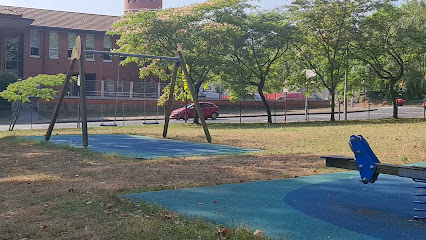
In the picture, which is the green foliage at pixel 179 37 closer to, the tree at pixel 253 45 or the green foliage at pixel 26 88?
the tree at pixel 253 45

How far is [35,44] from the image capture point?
49000 mm

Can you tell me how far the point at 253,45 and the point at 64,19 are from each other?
2522 cm

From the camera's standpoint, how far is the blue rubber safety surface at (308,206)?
5.60 m

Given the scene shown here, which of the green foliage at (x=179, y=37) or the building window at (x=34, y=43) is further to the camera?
the building window at (x=34, y=43)

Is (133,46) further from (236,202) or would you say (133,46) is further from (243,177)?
(236,202)

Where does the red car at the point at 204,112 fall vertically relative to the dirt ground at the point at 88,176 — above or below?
above

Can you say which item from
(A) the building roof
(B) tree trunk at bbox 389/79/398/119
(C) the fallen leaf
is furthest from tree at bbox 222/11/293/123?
(C) the fallen leaf

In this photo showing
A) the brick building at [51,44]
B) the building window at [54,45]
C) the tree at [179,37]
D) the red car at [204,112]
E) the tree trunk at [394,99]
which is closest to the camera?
the tree at [179,37]

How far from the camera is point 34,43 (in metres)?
49.0

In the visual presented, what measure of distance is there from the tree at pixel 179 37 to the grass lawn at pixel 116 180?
13182 mm

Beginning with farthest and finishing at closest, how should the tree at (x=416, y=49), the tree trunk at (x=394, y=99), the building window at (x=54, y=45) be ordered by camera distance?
the building window at (x=54, y=45), the tree trunk at (x=394, y=99), the tree at (x=416, y=49)

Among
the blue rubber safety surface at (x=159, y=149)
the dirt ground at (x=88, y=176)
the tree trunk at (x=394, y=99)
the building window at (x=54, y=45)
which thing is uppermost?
the building window at (x=54, y=45)

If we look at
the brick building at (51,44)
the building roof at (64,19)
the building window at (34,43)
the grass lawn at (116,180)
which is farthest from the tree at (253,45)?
the building window at (34,43)

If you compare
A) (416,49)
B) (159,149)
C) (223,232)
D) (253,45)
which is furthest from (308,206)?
(416,49)
